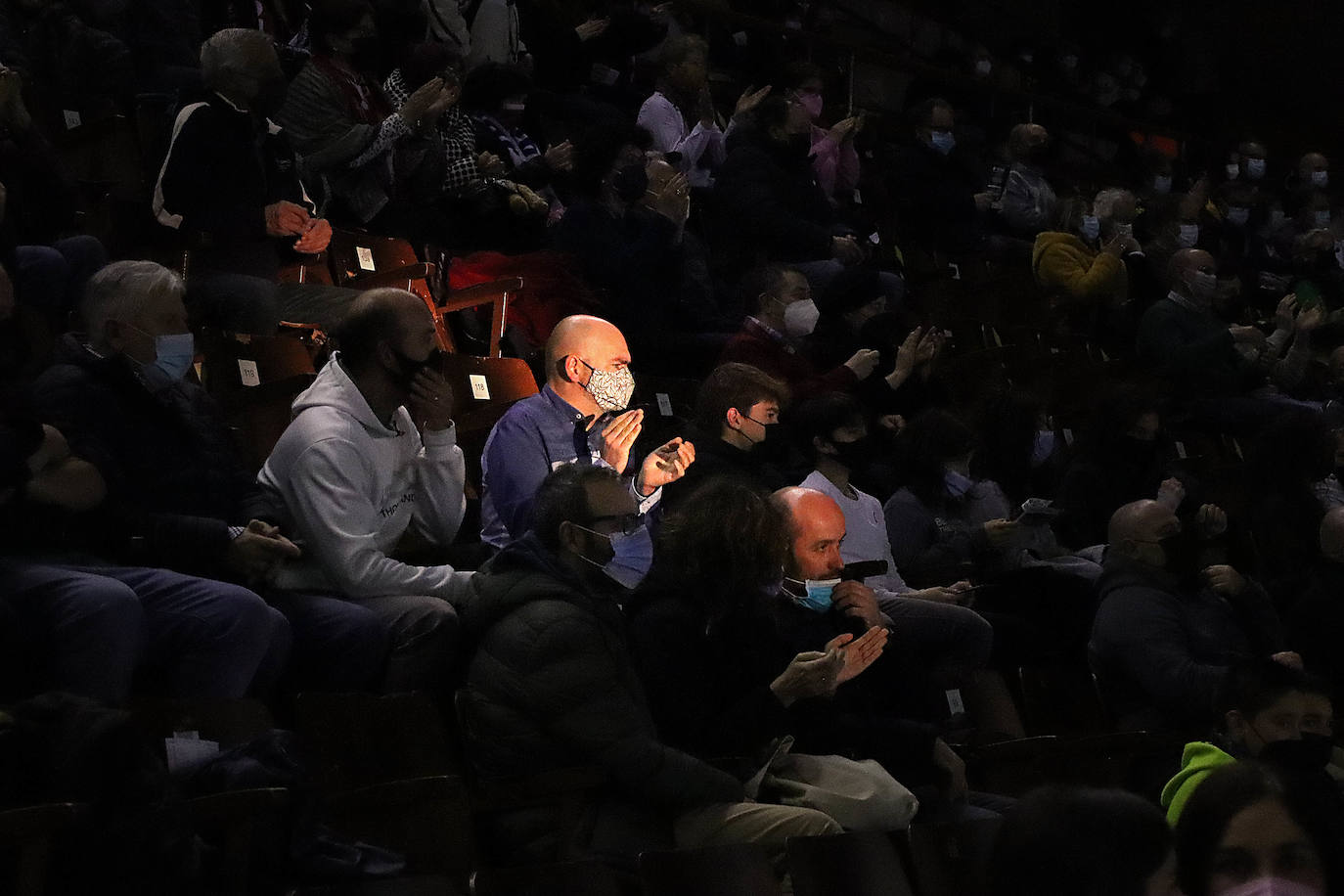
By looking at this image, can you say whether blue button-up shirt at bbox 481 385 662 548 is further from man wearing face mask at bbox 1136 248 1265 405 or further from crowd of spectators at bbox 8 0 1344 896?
man wearing face mask at bbox 1136 248 1265 405

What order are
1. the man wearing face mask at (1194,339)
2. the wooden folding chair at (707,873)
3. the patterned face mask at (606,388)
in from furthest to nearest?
the man wearing face mask at (1194,339) → the patterned face mask at (606,388) → the wooden folding chair at (707,873)

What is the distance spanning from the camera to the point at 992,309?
25.8 ft

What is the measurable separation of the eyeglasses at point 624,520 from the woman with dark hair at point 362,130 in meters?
2.38

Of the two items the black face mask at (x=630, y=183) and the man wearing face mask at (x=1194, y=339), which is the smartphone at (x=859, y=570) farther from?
the man wearing face mask at (x=1194, y=339)

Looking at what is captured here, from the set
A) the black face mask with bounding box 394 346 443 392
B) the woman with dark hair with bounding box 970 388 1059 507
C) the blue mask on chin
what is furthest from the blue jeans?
the woman with dark hair with bounding box 970 388 1059 507

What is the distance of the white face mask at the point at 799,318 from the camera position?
5762mm

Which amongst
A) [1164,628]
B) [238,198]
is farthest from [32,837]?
[1164,628]

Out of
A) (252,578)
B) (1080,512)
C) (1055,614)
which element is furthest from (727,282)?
(252,578)

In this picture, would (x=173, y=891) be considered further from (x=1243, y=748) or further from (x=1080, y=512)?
(x=1080, y=512)

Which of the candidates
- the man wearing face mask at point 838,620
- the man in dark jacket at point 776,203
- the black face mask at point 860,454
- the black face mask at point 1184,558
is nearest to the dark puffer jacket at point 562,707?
the man wearing face mask at point 838,620

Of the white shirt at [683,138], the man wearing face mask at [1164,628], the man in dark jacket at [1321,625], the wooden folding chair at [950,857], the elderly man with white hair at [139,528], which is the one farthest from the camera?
the white shirt at [683,138]

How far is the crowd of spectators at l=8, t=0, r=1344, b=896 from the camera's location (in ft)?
9.81

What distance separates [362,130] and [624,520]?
2.54 m

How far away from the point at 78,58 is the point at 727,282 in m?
2.54
